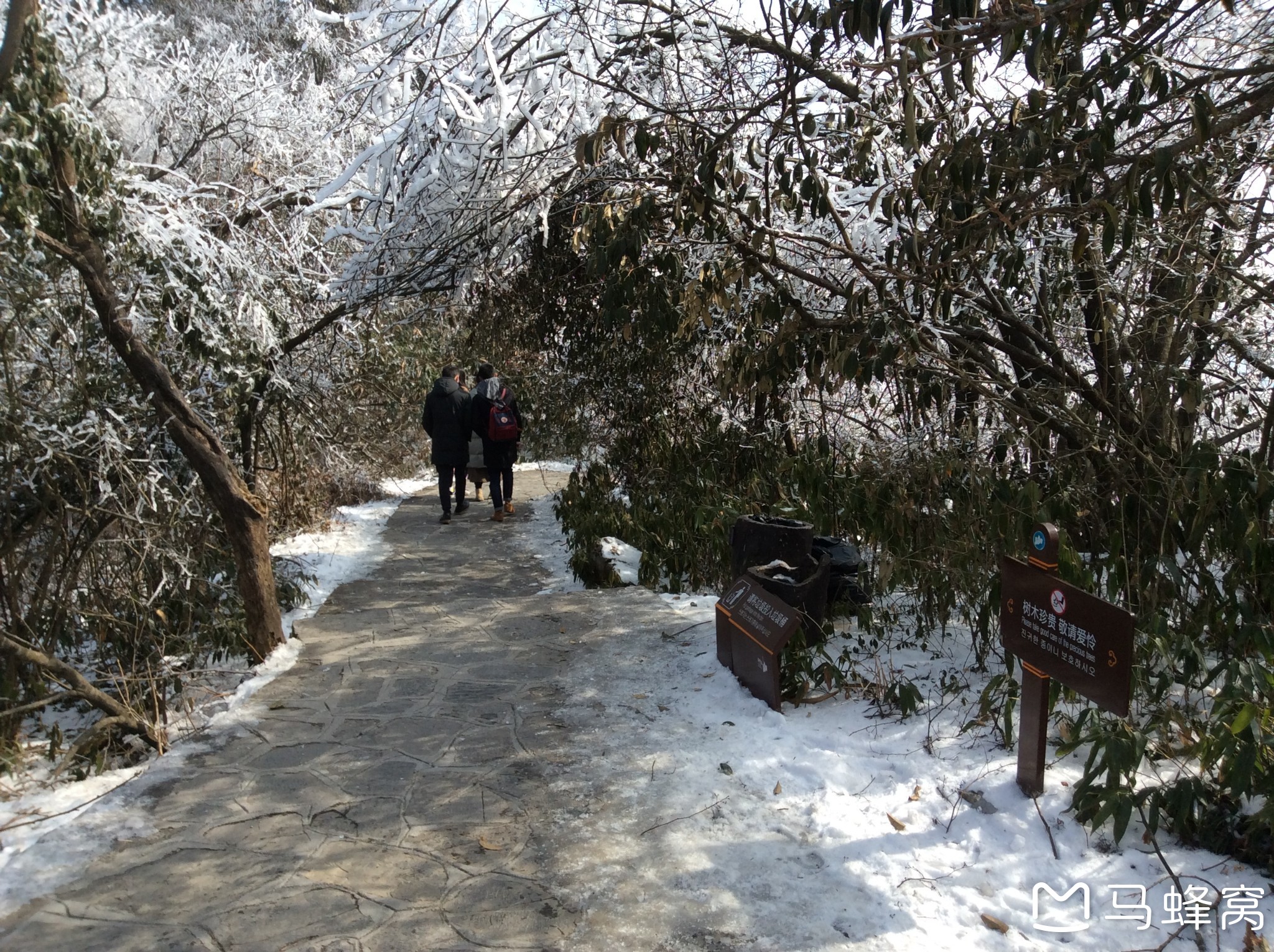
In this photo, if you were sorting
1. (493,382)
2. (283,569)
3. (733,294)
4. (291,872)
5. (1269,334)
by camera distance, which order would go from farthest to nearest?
(493,382), (283,569), (733,294), (1269,334), (291,872)

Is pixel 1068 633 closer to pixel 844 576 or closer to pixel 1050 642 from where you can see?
pixel 1050 642

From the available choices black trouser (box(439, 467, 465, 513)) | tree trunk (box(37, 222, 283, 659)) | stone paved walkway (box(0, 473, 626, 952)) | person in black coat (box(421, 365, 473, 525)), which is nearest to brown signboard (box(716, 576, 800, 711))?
stone paved walkway (box(0, 473, 626, 952))

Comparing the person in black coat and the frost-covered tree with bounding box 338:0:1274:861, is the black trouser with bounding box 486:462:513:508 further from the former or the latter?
the frost-covered tree with bounding box 338:0:1274:861

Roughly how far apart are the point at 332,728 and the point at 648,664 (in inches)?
76.1

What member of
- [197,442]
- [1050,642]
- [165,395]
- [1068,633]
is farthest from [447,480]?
[1068,633]

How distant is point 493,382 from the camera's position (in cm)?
1050

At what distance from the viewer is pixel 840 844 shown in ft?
11.6

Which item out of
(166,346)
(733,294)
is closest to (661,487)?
(733,294)

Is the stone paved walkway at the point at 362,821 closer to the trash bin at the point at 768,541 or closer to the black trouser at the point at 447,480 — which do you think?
the trash bin at the point at 768,541

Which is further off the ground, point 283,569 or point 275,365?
point 275,365

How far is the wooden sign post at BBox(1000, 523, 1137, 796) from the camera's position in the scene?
10.2 feet

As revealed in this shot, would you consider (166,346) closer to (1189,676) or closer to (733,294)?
(733,294)

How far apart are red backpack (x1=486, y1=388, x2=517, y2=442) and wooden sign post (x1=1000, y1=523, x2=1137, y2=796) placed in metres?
7.36

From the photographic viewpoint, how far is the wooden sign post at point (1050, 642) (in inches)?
123
